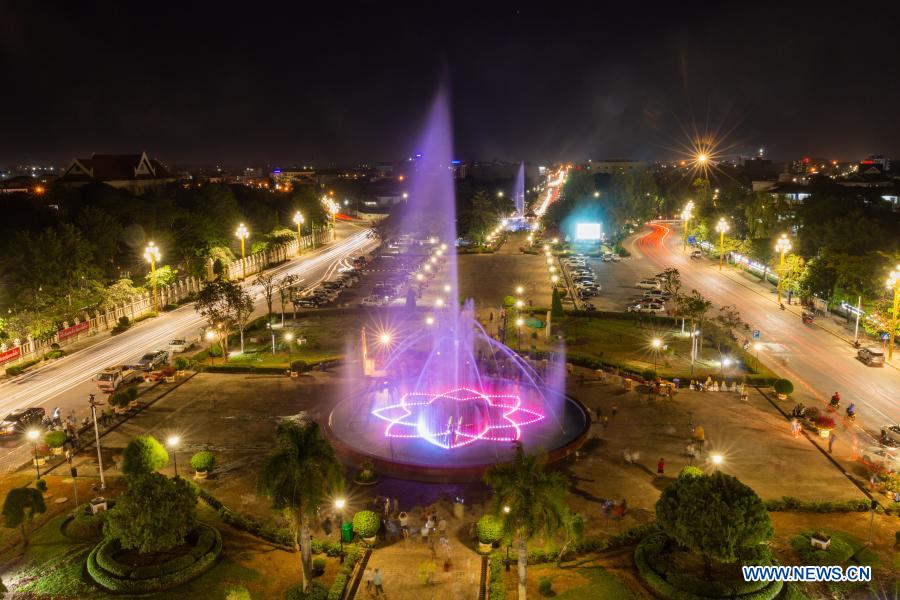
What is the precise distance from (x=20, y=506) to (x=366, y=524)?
11.0 metres

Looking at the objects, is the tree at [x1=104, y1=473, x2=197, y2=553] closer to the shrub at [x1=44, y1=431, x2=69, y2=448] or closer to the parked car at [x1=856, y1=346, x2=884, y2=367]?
the shrub at [x1=44, y1=431, x2=69, y2=448]

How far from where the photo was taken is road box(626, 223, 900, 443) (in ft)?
109

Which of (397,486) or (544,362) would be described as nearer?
(397,486)

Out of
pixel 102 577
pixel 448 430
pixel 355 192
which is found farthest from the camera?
pixel 355 192

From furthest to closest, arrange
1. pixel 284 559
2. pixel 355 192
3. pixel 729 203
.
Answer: pixel 355 192, pixel 729 203, pixel 284 559

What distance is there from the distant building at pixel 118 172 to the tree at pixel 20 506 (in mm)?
77317

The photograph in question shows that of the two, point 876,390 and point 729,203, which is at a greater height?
point 729,203

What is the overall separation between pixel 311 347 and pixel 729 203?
64193 mm

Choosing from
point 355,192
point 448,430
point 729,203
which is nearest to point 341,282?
point 448,430

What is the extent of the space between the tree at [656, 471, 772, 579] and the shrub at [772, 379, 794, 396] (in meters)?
17.3

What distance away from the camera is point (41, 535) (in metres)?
21.8

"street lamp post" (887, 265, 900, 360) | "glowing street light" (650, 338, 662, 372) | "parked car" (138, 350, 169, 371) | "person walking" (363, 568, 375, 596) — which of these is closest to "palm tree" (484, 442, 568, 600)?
"person walking" (363, 568, 375, 596)

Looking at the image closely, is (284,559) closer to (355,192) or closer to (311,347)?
(311,347)

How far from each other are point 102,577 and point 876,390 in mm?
36888
